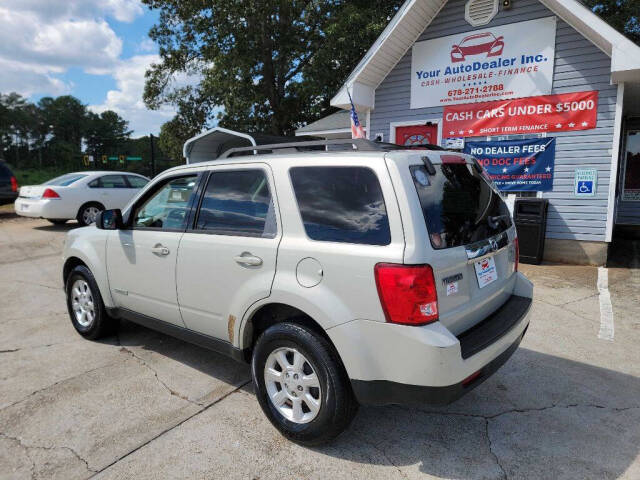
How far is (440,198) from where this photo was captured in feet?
8.25

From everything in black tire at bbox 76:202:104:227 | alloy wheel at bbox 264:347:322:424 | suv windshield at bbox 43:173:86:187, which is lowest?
alloy wheel at bbox 264:347:322:424

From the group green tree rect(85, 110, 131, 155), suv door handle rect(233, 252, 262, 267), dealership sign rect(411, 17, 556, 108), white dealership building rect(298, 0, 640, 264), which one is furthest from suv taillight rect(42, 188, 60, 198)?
green tree rect(85, 110, 131, 155)

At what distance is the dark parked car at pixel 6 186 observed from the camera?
1264cm

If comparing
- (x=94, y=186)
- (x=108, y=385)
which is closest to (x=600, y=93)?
(x=108, y=385)

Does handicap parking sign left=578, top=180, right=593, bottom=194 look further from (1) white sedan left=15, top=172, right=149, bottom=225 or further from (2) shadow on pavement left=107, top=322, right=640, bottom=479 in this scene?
(1) white sedan left=15, top=172, right=149, bottom=225

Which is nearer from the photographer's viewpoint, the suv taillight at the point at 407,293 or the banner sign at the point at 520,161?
the suv taillight at the point at 407,293

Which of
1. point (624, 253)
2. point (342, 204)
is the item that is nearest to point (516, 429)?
point (342, 204)

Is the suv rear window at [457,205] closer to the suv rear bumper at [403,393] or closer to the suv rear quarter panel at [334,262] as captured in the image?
the suv rear quarter panel at [334,262]

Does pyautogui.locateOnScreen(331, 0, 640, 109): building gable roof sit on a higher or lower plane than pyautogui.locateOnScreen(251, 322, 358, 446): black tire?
higher

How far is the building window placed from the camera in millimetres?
8562

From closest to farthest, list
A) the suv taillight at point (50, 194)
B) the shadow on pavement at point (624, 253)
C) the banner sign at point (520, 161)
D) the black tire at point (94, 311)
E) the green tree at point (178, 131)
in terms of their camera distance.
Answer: the black tire at point (94, 311) → the shadow on pavement at point (624, 253) → the banner sign at point (520, 161) → the suv taillight at point (50, 194) → the green tree at point (178, 131)

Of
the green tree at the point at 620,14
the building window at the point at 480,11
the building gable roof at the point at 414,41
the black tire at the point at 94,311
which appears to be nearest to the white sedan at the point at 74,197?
the building gable roof at the point at 414,41

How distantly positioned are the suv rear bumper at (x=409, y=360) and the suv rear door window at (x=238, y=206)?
889mm

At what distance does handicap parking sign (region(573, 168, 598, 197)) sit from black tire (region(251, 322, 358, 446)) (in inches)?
292
